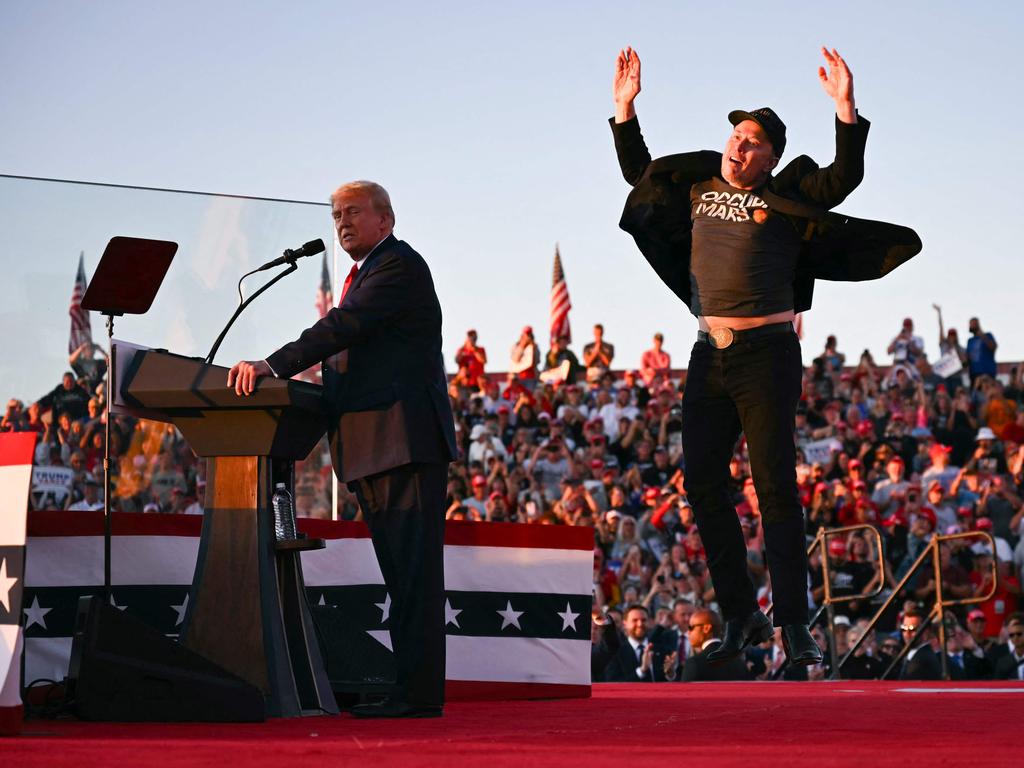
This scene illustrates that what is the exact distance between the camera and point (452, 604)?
7816mm

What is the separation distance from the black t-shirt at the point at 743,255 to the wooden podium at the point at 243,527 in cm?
148

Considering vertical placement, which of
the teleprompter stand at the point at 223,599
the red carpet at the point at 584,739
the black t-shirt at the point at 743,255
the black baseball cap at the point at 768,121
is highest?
the black baseball cap at the point at 768,121

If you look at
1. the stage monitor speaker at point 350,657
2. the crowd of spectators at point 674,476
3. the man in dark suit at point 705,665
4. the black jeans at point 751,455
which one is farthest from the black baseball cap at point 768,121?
the man in dark suit at point 705,665

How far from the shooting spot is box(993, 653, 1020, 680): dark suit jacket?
36.9 feet

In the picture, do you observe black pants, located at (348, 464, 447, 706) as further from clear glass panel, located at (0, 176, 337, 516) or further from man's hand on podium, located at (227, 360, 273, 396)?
clear glass panel, located at (0, 176, 337, 516)

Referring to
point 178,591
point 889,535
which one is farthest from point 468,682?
point 889,535

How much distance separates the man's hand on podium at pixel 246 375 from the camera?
5.23 metres

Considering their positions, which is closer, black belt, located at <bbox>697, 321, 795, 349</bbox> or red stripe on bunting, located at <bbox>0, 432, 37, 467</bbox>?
red stripe on bunting, located at <bbox>0, 432, 37, 467</bbox>

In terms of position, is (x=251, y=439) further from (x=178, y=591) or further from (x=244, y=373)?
(x=178, y=591)

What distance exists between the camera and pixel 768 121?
17.9 feet

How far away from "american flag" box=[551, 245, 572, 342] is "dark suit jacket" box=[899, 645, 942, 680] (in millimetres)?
17310

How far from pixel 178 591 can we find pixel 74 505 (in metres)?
0.93

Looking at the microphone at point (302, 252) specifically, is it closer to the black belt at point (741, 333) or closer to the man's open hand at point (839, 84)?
the black belt at point (741, 333)

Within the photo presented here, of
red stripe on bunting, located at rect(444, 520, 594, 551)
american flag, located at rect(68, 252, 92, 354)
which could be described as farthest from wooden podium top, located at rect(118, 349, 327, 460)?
red stripe on bunting, located at rect(444, 520, 594, 551)
